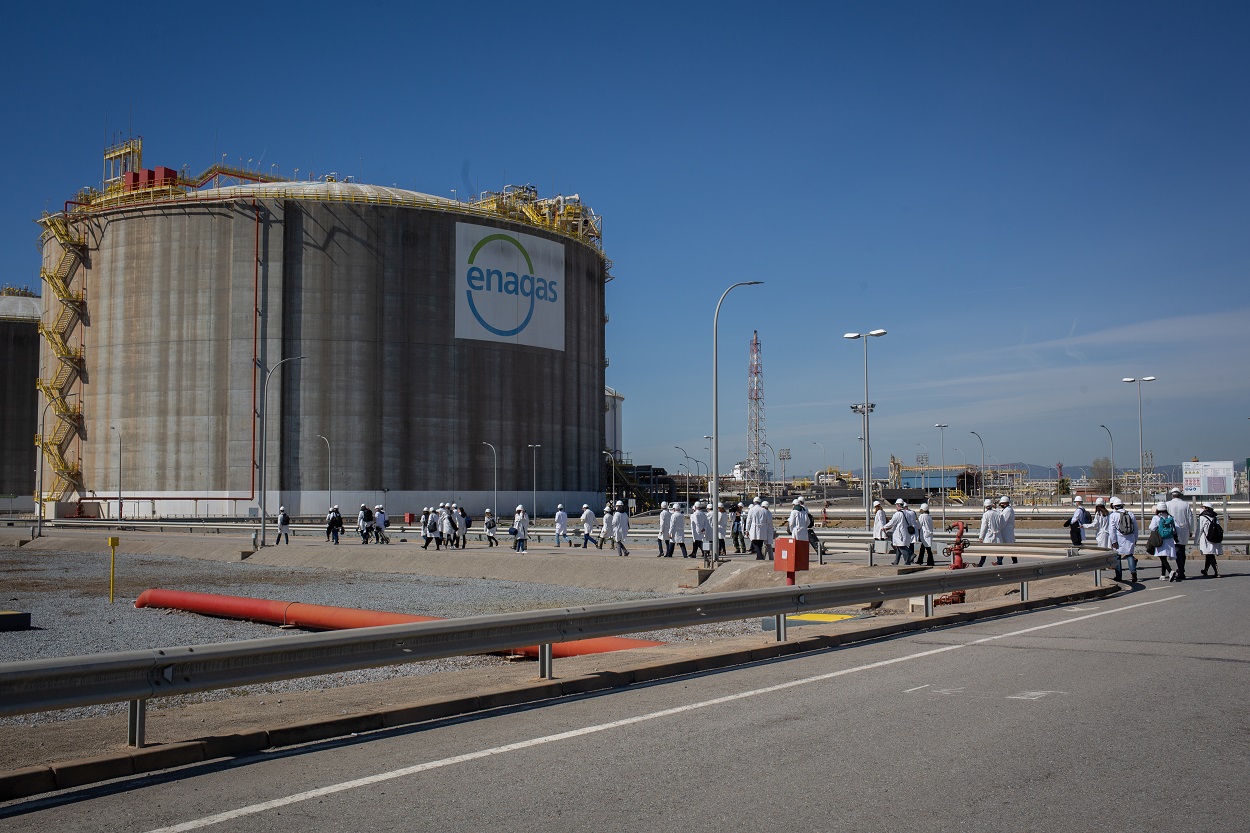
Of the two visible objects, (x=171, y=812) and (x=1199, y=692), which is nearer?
(x=171, y=812)

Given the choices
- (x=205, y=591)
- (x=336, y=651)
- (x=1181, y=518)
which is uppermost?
(x=1181, y=518)

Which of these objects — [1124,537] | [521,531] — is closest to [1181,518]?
[1124,537]

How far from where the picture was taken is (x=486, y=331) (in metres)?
76.9

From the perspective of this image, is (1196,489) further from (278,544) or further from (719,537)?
(278,544)

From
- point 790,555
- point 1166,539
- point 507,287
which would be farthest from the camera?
point 507,287

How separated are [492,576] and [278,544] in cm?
1507

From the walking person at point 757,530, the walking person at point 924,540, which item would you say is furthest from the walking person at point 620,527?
the walking person at point 924,540

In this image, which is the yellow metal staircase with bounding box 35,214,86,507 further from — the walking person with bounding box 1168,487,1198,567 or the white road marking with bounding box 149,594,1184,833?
the white road marking with bounding box 149,594,1184,833

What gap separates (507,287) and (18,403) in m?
53.3

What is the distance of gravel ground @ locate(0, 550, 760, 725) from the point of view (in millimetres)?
13758

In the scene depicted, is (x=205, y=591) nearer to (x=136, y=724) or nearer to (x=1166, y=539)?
(x=136, y=724)

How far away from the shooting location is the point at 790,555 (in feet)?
50.6

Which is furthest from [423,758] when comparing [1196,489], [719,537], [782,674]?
[1196,489]

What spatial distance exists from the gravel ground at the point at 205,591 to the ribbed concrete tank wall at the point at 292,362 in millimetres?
29816
